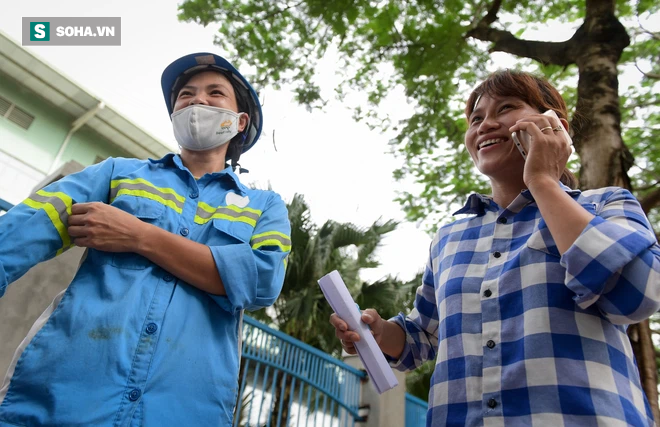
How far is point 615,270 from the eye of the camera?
41.7 inches

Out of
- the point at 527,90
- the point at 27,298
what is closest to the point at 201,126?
the point at 527,90

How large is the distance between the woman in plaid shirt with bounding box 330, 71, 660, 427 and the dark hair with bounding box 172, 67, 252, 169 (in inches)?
40.4

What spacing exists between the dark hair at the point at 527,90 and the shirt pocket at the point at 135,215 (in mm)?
1285

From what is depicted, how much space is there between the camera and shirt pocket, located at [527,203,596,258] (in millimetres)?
1280

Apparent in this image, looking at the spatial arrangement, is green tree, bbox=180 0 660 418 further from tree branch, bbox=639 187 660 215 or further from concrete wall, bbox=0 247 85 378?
concrete wall, bbox=0 247 85 378

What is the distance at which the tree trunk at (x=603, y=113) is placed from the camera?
292cm

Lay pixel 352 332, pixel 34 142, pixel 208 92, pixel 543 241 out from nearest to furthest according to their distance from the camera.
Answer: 1. pixel 543 241
2. pixel 352 332
3. pixel 208 92
4. pixel 34 142

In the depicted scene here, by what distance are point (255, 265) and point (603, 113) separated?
3372mm

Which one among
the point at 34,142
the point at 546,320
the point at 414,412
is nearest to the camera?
the point at 546,320

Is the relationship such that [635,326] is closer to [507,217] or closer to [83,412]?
[507,217]

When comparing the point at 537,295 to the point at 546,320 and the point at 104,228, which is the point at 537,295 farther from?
the point at 104,228

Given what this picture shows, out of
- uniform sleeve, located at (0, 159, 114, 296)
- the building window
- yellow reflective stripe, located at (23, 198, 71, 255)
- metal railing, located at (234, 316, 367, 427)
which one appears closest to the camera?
uniform sleeve, located at (0, 159, 114, 296)

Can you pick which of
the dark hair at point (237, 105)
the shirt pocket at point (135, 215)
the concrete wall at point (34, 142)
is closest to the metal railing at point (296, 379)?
the dark hair at point (237, 105)

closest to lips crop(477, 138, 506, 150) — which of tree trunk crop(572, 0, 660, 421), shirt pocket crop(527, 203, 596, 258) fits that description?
shirt pocket crop(527, 203, 596, 258)
